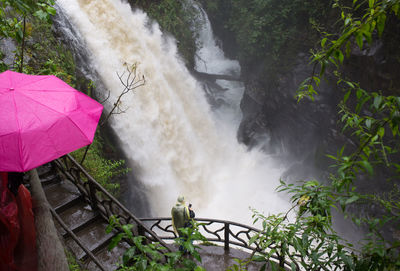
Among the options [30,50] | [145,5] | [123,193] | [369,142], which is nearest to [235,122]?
[145,5]

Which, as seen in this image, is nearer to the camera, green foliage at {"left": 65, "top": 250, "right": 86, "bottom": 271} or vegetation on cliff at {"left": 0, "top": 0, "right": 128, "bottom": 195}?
green foliage at {"left": 65, "top": 250, "right": 86, "bottom": 271}

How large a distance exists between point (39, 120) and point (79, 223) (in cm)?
224

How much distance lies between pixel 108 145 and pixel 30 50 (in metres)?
3.03

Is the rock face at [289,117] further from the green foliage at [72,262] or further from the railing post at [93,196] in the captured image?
the green foliage at [72,262]

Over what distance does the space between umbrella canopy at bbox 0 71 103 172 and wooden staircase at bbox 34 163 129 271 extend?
5.39ft

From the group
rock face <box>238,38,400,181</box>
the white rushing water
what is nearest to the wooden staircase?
the white rushing water

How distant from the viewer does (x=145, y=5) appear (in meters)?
12.2

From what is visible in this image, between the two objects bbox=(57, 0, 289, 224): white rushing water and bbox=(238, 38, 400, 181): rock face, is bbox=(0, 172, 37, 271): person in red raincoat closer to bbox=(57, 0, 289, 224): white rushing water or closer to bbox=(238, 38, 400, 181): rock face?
bbox=(57, 0, 289, 224): white rushing water

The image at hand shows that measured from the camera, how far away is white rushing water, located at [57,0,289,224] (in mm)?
8781

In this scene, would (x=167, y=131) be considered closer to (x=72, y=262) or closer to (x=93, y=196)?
(x=93, y=196)

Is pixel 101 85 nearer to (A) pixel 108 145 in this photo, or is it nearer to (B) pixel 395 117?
(A) pixel 108 145

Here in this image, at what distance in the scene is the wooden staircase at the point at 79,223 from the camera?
378cm

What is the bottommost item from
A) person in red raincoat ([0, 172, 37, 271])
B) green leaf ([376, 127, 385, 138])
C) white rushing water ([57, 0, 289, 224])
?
white rushing water ([57, 0, 289, 224])

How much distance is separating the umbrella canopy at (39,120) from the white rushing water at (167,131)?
500 cm
